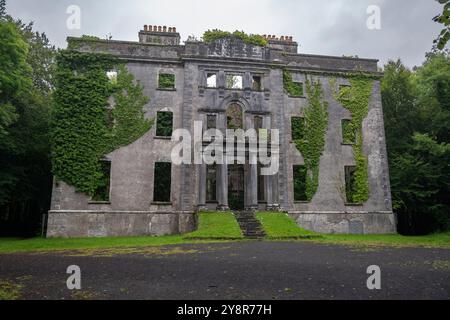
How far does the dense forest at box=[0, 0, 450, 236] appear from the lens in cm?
2105

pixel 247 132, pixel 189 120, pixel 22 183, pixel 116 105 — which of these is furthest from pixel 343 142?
pixel 22 183

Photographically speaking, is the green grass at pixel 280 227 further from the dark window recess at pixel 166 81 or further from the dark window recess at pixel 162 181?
the dark window recess at pixel 166 81

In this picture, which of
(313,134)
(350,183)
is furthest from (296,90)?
(350,183)

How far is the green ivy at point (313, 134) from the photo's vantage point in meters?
23.8

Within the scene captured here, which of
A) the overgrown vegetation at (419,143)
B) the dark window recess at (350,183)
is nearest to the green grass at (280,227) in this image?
the dark window recess at (350,183)

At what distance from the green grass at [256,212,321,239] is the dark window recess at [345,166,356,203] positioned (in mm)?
5585

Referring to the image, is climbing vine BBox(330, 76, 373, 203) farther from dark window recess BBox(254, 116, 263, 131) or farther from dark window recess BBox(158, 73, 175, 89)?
dark window recess BBox(158, 73, 175, 89)

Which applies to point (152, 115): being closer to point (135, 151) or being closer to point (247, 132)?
point (135, 151)

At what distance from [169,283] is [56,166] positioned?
16850 millimetres

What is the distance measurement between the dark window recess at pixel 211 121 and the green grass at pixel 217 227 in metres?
5.87

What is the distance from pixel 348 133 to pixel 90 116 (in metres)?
17.3

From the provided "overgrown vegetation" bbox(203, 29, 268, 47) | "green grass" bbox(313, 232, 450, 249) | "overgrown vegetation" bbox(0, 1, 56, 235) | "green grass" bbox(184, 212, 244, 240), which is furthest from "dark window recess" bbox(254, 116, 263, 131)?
"overgrown vegetation" bbox(0, 1, 56, 235)

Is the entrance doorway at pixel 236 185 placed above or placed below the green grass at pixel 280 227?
above

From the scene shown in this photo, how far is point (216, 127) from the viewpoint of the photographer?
23.1m
